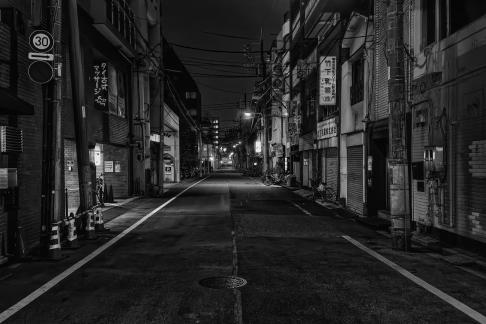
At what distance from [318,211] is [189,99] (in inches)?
4072

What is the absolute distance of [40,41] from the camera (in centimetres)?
1027

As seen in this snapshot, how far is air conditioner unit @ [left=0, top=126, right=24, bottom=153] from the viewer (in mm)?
9617

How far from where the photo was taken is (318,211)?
67.4 ft

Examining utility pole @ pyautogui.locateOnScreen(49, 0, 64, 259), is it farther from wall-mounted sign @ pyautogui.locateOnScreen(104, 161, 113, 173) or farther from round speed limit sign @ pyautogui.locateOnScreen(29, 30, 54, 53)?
wall-mounted sign @ pyautogui.locateOnScreen(104, 161, 113, 173)

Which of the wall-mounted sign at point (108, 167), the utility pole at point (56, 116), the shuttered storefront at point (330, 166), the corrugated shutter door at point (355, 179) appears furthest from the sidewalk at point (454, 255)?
the wall-mounted sign at point (108, 167)

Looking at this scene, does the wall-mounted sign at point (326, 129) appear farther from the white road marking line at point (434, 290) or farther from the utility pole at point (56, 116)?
the utility pole at point (56, 116)

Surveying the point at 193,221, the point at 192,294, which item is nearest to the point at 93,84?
the point at 193,221

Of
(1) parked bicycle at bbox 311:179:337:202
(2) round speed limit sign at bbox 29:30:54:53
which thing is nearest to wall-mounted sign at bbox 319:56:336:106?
(1) parked bicycle at bbox 311:179:337:202

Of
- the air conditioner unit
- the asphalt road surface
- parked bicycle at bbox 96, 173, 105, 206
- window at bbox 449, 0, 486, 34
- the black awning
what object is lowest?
the asphalt road surface

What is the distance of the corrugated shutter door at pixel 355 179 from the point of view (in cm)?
1989

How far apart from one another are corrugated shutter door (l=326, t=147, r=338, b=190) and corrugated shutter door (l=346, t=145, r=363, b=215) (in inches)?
137

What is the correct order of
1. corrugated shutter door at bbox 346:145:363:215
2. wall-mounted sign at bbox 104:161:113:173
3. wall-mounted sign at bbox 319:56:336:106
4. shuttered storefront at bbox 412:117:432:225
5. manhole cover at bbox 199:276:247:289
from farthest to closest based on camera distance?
wall-mounted sign at bbox 104:161:113:173 → wall-mounted sign at bbox 319:56:336:106 → corrugated shutter door at bbox 346:145:363:215 → shuttered storefront at bbox 412:117:432:225 → manhole cover at bbox 199:276:247:289

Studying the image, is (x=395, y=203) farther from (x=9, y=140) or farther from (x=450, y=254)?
(x=9, y=140)

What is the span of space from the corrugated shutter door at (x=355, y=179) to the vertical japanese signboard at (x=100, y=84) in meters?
12.0
